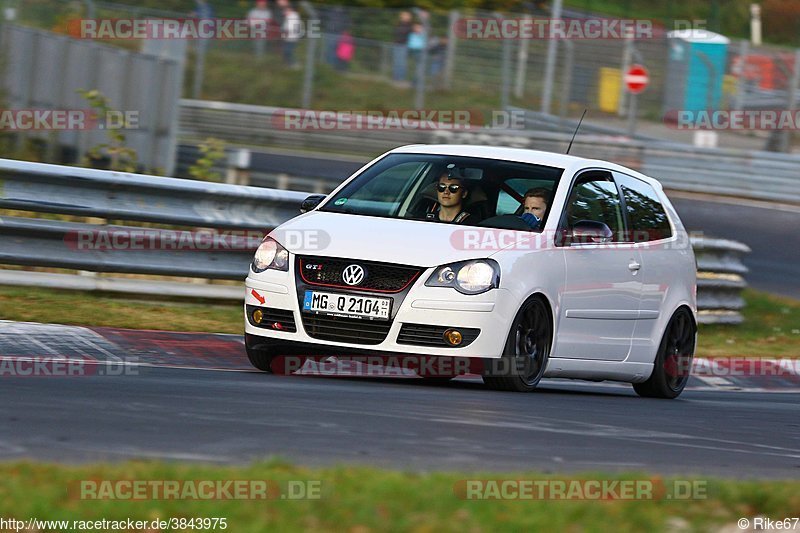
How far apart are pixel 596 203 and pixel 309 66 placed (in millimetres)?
22506

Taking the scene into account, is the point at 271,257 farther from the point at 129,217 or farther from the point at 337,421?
the point at 129,217

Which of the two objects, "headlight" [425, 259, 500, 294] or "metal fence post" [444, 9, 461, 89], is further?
"metal fence post" [444, 9, 461, 89]

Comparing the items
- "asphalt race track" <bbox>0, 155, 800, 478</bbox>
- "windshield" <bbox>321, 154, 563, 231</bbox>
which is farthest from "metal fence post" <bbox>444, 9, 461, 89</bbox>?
"windshield" <bbox>321, 154, 563, 231</bbox>

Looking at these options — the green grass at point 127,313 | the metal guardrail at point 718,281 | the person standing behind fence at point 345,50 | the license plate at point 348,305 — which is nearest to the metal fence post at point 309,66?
the person standing behind fence at point 345,50

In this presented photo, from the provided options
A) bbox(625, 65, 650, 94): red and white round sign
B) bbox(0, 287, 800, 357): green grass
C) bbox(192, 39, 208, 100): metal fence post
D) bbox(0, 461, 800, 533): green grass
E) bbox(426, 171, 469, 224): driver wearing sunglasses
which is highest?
bbox(625, 65, 650, 94): red and white round sign

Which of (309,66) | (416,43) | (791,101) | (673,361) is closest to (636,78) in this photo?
(791,101)

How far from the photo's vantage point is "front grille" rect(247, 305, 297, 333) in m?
8.85

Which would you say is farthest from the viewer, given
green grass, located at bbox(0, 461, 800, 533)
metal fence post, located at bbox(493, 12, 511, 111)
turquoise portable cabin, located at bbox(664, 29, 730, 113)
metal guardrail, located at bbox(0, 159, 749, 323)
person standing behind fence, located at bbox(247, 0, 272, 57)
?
person standing behind fence, located at bbox(247, 0, 272, 57)

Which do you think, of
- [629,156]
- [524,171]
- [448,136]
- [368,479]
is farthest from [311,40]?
[368,479]

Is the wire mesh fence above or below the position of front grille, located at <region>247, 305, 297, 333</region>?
above

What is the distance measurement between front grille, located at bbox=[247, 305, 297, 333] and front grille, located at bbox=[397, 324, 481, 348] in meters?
0.65

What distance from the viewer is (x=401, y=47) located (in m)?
31.1

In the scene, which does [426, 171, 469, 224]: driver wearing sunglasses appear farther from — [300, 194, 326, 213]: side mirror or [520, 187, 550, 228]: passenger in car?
[300, 194, 326, 213]: side mirror

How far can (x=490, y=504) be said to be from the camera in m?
5.03
